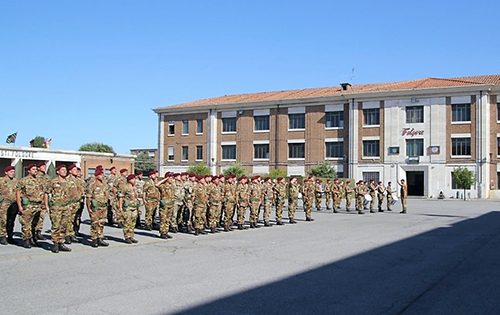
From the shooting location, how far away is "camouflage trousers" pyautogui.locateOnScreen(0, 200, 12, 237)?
1242cm

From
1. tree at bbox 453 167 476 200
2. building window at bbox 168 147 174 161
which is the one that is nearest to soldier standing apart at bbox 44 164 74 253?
tree at bbox 453 167 476 200

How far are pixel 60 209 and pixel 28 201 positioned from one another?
3.35 feet

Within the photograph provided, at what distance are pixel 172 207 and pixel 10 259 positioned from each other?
5.05m

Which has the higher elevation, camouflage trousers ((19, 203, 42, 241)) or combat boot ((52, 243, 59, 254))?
camouflage trousers ((19, 203, 42, 241))

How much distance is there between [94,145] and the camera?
9438cm

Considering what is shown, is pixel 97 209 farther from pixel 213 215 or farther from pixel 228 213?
pixel 228 213

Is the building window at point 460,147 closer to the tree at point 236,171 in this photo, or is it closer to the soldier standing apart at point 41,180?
the tree at point 236,171

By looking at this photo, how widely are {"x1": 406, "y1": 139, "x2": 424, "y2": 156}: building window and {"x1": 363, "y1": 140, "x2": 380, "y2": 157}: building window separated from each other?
116 inches

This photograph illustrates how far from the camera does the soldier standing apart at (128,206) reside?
42.6 ft

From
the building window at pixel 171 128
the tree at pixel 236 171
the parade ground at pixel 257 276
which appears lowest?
the parade ground at pixel 257 276

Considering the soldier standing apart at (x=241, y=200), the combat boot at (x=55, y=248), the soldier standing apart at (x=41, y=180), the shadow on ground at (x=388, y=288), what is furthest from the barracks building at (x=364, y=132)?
the combat boot at (x=55, y=248)

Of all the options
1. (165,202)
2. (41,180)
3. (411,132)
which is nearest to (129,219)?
(165,202)

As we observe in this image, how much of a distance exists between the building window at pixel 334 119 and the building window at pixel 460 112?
432 inches

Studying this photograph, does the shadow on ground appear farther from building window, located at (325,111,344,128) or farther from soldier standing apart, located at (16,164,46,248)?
building window, located at (325,111,344,128)
